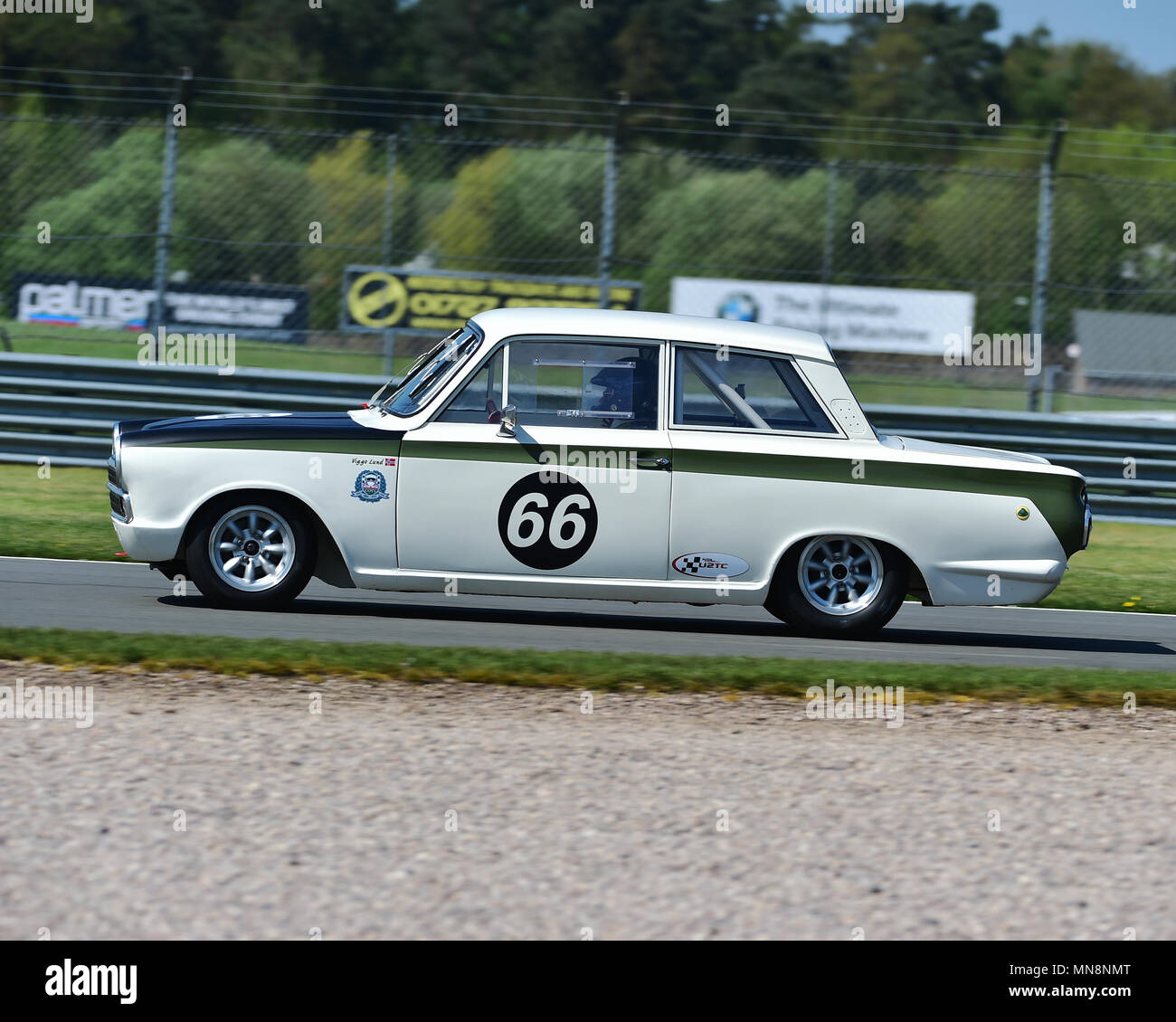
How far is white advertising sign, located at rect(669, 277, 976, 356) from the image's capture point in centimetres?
1870

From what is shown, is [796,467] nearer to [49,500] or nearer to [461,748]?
[461,748]

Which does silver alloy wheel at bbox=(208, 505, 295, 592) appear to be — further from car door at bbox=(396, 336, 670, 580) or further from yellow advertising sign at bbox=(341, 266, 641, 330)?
yellow advertising sign at bbox=(341, 266, 641, 330)

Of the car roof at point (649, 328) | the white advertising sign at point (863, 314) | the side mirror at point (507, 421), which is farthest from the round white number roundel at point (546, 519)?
the white advertising sign at point (863, 314)

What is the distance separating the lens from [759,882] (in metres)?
4.71

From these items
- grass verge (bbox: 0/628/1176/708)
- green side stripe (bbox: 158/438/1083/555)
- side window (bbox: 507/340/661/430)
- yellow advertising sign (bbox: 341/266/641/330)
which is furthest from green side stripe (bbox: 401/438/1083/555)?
yellow advertising sign (bbox: 341/266/641/330)

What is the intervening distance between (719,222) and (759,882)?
28.0m

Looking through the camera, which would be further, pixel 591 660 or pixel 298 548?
pixel 298 548

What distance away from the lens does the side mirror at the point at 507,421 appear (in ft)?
26.7

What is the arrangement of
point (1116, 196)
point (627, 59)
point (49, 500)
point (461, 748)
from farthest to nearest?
point (627, 59), point (1116, 196), point (49, 500), point (461, 748)

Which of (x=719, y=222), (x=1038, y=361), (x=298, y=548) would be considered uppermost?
(x=719, y=222)

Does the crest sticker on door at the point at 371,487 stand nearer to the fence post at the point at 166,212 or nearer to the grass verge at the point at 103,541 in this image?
the grass verge at the point at 103,541

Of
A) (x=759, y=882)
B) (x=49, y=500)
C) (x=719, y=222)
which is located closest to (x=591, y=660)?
(x=759, y=882)

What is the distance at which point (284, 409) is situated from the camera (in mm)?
13844

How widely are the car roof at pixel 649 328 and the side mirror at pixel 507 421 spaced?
43 cm
